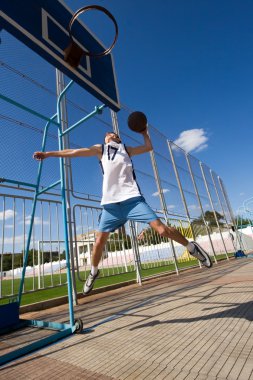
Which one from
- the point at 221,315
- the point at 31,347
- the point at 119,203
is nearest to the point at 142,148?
the point at 119,203

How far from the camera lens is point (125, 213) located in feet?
8.44

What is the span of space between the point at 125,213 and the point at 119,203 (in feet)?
0.40

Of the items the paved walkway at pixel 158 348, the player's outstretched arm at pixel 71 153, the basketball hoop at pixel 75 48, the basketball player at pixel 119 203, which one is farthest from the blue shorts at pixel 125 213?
the basketball hoop at pixel 75 48

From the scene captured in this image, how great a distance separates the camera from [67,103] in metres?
5.60

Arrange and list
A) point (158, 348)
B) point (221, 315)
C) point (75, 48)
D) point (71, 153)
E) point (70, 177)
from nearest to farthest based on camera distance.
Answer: point (158, 348), point (221, 315), point (71, 153), point (75, 48), point (70, 177)

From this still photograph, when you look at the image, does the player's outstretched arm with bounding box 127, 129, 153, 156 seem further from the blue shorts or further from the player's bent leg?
the player's bent leg

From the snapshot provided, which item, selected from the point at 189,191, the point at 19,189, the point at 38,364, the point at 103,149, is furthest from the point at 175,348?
the point at 189,191

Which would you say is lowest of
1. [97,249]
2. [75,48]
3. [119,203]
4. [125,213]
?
[97,249]

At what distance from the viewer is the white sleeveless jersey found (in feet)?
8.45

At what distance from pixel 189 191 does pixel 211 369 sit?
9.73m

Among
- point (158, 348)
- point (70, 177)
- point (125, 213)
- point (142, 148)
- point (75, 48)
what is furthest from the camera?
point (70, 177)

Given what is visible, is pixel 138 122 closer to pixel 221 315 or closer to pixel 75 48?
pixel 75 48

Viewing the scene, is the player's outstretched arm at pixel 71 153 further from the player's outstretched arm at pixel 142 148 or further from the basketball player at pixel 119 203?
the player's outstretched arm at pixel 142 148

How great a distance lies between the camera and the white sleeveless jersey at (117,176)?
2576mm
